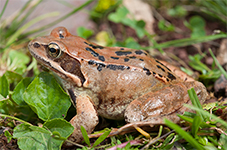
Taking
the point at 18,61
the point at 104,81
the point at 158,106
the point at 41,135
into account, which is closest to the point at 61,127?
the point at 41,135

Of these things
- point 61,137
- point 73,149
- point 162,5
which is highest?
point 162,5

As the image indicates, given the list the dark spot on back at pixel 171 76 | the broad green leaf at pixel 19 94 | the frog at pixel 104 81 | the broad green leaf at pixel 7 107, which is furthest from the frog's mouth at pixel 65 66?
the dark spot on back at pixel 171 76

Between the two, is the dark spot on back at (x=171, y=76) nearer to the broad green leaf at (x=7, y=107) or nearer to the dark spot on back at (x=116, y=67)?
the dark spot on back at (x=116, y=67)

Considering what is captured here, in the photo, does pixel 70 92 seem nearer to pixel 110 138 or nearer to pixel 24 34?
pixel 110 138

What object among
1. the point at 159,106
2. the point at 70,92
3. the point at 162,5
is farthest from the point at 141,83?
the point at 162,5

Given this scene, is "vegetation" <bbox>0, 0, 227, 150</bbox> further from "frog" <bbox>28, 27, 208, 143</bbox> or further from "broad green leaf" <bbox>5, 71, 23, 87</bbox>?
"frog" <bbox>28, 27, 208, 143</bbox>

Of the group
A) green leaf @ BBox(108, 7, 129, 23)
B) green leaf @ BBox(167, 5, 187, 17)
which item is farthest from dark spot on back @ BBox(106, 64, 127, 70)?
green leaf @ BBox(167, 5, 187, 17)

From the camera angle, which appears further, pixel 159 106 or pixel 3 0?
pixel 3 0
